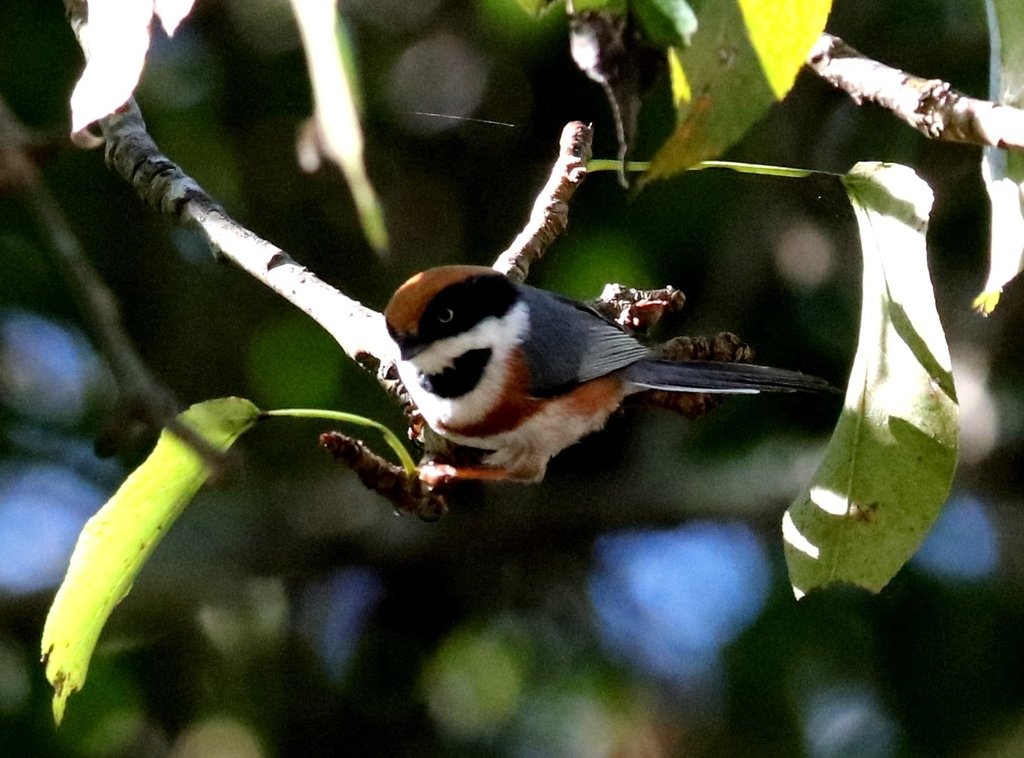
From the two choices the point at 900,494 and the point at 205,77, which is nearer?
the point at 900,494

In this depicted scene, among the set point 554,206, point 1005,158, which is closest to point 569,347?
point 554,206

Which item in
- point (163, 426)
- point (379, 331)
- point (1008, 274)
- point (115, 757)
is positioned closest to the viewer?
point (163, 426)

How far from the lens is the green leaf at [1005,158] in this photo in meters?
1.88

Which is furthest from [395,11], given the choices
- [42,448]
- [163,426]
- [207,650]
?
[163,426]

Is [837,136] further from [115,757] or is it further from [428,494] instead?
[115,757]

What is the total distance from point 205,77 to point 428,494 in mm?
2400

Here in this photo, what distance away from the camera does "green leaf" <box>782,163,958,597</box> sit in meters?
1.81

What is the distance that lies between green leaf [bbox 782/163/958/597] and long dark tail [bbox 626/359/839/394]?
1.52ft

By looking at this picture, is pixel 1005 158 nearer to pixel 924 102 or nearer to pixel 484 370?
pixel 924 102

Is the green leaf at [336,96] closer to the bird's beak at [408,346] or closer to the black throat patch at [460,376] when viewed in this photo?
the bird's beak at [408,346]

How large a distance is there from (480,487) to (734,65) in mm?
2944

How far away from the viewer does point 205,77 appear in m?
4.00

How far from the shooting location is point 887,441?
1.87 meters

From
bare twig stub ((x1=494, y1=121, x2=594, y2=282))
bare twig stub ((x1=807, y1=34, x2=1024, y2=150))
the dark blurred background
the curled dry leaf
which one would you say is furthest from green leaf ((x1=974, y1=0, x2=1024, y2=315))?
the dark blurred background
